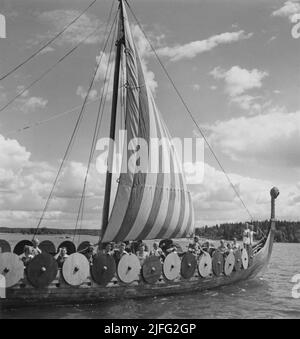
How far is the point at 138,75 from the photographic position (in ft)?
53.4

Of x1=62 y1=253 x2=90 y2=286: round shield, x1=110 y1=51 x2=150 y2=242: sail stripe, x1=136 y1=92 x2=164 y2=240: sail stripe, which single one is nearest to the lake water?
x1=62 y1=253 x2=90 y2=286: round shield

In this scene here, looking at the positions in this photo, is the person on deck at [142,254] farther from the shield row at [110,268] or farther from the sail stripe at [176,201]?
the sail stripe at [176,201]

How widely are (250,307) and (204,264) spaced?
7.20 ft

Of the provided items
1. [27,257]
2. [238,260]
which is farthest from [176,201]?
[27,257]

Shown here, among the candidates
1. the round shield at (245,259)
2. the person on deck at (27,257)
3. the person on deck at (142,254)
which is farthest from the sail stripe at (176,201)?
the person on deck at (27,257)

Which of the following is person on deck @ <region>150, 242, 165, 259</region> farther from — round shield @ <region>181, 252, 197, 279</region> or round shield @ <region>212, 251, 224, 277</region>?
round shield @ <region>212, 251, 224, 277</region>

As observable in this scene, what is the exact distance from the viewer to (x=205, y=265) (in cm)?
1562

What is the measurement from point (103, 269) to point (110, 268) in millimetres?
228

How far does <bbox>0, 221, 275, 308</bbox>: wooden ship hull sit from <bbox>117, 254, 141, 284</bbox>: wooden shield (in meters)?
0.19

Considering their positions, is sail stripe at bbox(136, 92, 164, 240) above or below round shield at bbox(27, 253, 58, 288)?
above

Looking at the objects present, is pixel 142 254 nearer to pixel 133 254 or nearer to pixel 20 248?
pixel 133 254

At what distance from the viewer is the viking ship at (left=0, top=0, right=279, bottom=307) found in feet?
37.4
